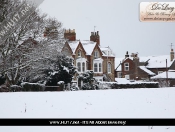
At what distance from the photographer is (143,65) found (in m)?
4.37

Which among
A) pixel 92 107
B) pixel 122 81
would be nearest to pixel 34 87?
pixel 122 81

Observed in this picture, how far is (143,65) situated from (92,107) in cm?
134

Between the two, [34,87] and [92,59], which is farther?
[92,59]

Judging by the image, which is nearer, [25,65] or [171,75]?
[171,75]

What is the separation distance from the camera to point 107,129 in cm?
316

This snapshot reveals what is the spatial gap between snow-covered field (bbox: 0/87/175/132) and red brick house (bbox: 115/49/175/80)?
50 centimetres

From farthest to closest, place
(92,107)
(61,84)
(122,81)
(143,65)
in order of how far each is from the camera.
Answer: (61,84), (122,81), (143,65), (92,107)

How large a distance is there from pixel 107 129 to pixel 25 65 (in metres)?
4.28

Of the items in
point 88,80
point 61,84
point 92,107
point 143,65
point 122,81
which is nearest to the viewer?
point 92,107

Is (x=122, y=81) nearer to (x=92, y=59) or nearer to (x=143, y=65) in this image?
(x=92, y=59)

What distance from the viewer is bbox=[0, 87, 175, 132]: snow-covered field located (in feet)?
10.4

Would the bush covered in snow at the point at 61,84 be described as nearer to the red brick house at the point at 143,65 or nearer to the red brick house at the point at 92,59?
the red brick house at the point at 92,59

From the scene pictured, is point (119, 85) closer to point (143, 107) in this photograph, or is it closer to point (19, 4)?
point (143, 107)

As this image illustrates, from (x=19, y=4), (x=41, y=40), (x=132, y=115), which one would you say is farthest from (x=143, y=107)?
(x=41, y=40)
